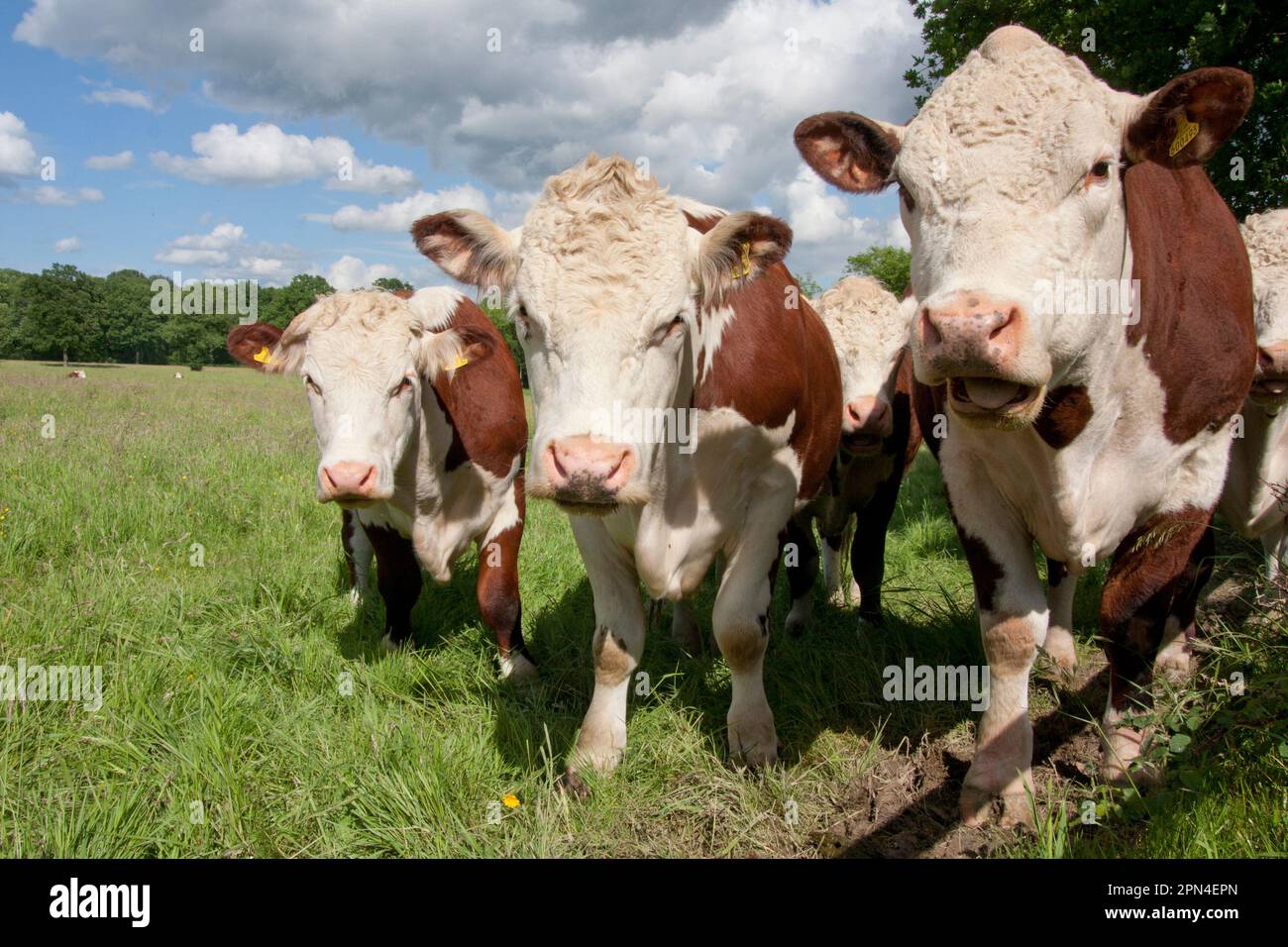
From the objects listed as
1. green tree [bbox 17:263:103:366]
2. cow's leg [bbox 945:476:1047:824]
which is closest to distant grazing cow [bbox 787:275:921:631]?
cow's leg [bbox 945:476:1047:824]

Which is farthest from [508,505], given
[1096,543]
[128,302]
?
[128,302]

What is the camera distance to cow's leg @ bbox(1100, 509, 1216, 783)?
317cm

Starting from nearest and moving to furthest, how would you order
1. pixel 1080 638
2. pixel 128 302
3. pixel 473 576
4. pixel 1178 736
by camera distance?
pixel 1178 736, pixel 1080 638, pixel 473 576, pixel 128 302

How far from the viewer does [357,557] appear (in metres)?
5.81

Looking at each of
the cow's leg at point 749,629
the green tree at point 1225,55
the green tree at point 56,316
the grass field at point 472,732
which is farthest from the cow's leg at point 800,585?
the green tree at point 56,316

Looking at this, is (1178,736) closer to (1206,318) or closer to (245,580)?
(1206,318)

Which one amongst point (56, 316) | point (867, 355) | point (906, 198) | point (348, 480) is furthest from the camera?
point (56, 316)

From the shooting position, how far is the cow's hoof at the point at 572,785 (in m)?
3.34

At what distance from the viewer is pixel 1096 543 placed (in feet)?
10.5

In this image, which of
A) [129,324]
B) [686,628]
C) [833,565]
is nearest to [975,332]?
[686,628]

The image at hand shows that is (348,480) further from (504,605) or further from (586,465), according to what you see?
(586,465)

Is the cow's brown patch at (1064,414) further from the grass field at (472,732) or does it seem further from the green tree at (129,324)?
the green tree at (129,324)

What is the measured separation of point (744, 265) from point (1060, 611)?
10.3 feet
